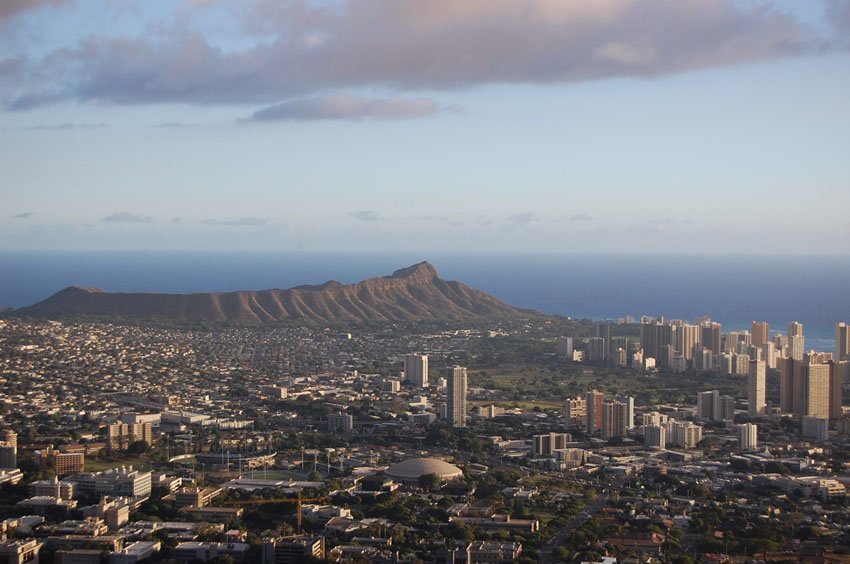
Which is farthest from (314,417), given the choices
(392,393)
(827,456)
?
(827,456)

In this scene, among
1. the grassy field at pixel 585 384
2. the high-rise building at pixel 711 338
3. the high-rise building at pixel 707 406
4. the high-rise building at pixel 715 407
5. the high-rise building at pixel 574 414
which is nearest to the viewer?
the high-rise building at pixel 574 414

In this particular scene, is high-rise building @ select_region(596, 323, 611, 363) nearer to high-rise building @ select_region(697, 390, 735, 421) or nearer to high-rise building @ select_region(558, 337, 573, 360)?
high-rise building @ select_region(558, 337, 573, 360)

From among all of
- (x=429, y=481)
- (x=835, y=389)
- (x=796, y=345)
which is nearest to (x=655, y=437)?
(x=835, y=389)

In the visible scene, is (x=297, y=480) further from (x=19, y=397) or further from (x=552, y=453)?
(x=19, y=397)

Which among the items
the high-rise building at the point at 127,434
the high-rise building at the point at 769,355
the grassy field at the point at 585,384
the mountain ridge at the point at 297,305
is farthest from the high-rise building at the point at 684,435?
the mountain ridge at the point at 297,305

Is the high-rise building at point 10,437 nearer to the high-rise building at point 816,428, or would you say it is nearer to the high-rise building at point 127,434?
the high-rise building at point 127,434

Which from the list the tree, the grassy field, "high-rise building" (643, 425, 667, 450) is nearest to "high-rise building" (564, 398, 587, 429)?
"high-rise building" (643, 425, 667, 450)
